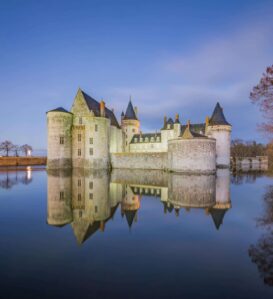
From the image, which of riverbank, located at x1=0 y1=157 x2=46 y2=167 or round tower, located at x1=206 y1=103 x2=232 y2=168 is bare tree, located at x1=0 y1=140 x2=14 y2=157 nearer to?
riverbank, located at x1=0 y1=157 x2=46 y2=167

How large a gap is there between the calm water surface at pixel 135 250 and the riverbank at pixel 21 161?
41.9 meters

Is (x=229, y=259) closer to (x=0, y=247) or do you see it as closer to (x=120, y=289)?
(x=120, y=289)

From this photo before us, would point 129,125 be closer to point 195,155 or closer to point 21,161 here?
point 195,155

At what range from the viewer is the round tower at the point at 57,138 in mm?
32719

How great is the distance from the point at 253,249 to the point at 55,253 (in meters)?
5.13

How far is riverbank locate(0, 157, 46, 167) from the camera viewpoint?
47.8m

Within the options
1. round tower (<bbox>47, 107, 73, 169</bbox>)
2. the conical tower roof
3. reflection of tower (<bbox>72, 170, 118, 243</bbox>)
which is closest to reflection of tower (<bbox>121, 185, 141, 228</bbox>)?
the conical tower roof

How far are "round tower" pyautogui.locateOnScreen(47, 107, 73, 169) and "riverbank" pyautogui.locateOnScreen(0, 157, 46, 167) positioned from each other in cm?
2089

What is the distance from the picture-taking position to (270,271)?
479cm

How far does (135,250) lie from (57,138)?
96.4 feet

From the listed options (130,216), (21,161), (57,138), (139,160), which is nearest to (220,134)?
(139,160)

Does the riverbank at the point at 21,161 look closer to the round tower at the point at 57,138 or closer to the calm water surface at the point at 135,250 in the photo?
the round tower at the point at 57,138

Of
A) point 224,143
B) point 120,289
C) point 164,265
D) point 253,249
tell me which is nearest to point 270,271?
point 253,249

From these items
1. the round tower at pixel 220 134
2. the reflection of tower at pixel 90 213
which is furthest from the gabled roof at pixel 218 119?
the reflection of tower at pixel 90 213
